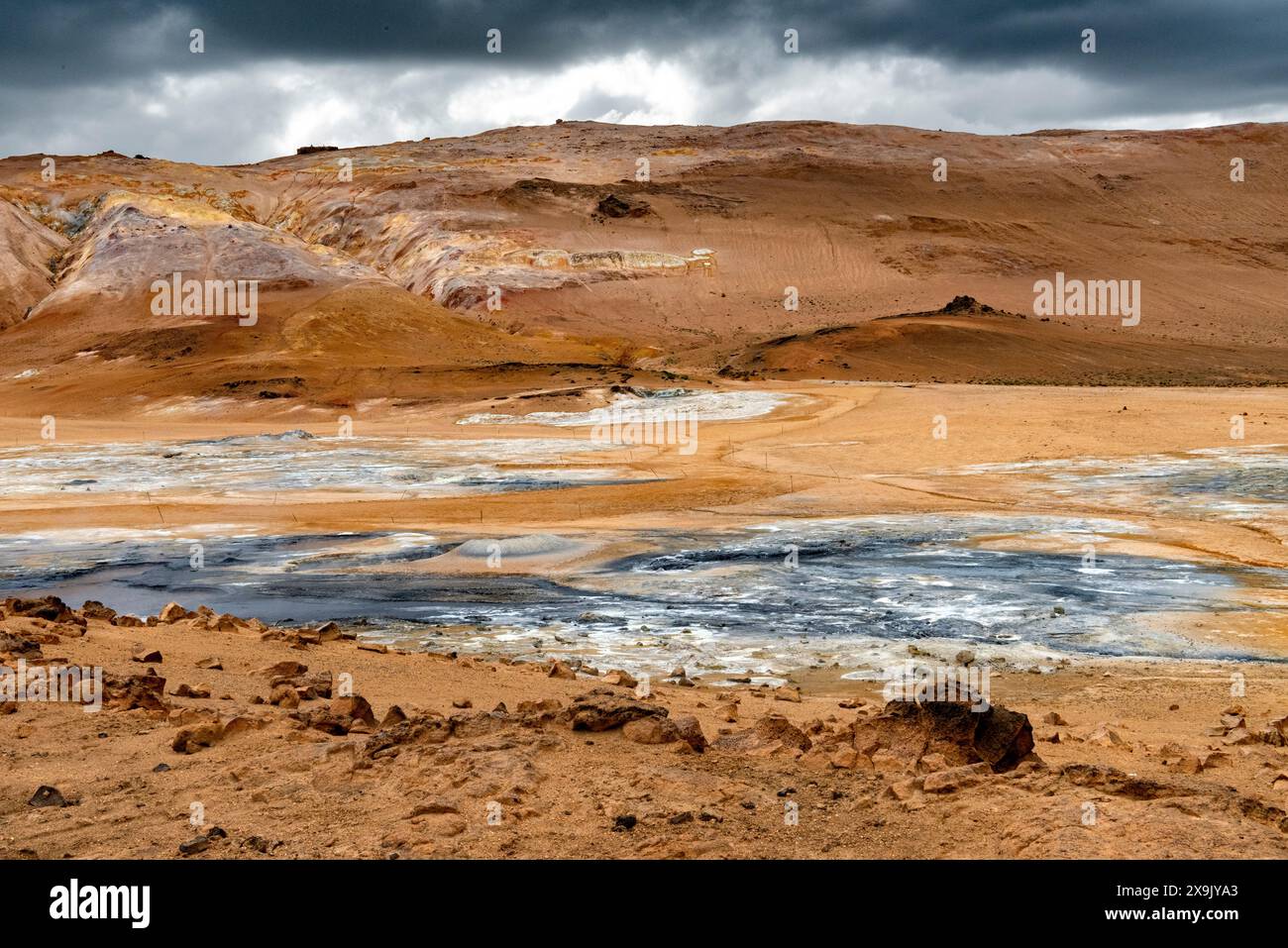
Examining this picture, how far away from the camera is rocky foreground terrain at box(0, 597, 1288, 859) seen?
18.1 feet

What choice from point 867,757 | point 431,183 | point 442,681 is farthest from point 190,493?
point 431,183

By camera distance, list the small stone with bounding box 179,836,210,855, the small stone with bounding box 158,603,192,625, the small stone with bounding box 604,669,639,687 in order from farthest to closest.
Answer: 1. the small stone with bounding box 158,603,192,625
2. the small stone with bounding box 604,669,639,687
3. the small stone with bounding box 179,836,210,855

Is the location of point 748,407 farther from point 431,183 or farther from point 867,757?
point 431,183

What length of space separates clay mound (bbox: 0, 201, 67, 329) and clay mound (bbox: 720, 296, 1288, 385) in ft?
136

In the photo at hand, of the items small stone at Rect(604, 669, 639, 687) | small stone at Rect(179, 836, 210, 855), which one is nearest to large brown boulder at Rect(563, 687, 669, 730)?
small stone at Rect(179, 836, 210, 855)

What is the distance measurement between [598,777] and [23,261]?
80.5 meters

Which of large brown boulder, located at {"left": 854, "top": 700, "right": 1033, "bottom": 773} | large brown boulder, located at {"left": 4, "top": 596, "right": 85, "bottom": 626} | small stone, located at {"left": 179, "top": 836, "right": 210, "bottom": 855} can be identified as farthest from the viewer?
large brown boulder, located at {"left": 4, "top": 596, "right": 85, "bottom": 626}

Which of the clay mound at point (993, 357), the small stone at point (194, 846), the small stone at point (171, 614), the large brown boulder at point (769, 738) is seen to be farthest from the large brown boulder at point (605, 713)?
the clay mound at point (993, 357)

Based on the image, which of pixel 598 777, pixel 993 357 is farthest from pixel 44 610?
pixel 993 357

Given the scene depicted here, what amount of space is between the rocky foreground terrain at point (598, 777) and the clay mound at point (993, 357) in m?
45.0

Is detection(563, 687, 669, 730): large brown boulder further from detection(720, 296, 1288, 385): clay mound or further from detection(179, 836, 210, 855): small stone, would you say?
detection(720, 296, 1288, 385): clay mound

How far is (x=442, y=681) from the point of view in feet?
33.1

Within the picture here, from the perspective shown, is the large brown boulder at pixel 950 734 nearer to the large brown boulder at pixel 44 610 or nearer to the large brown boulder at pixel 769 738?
the large brown boulder at pixel 769 738
